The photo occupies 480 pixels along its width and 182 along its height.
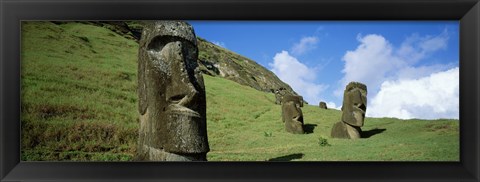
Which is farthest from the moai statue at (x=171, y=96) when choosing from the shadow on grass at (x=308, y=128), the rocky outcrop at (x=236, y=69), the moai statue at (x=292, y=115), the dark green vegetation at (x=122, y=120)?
the shadow on grass at (x=308, y=128)

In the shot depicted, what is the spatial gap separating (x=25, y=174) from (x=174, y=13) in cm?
208

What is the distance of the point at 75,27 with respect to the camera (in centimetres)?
1823

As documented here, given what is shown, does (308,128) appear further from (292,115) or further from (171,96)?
(171,96)

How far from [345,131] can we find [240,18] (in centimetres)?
923

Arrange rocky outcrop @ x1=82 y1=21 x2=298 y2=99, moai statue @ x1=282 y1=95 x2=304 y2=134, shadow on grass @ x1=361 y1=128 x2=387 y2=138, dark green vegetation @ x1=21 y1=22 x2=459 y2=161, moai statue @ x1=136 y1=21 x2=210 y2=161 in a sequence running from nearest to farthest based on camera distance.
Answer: moai statue @ x1=136 y1=21 x2=210 y2=161
dark green vegetation @ x1=21 y1=22 x2=459 y2=161
shadow on grass @ x1=361 y1=128 x2=387 y2=138
moai statue @ x1=282 y1=95 x2=304 y2=134
rocky outcrop @ x1=82 y1=21 x2=298 y2=99

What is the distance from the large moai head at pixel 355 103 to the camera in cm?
1280

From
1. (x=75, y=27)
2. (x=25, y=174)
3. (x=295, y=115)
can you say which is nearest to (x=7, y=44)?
(x=25, y=174)

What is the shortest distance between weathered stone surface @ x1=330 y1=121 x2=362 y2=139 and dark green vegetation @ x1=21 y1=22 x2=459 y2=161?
31 cm

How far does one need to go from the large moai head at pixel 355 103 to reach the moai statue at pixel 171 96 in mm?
7964

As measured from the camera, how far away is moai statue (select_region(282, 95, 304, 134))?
14.3 metres

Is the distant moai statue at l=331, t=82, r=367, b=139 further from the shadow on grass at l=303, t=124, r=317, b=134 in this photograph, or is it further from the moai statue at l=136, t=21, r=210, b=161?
the moai statue at l=136, t=21, r=210, b=161

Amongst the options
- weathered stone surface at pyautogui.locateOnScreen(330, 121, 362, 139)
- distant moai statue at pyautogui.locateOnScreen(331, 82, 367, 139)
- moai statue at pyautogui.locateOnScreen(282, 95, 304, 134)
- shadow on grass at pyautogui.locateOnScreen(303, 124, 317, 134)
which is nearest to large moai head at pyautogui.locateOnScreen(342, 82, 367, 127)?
distant moai statue at pyautogui.locateOnScreen(331, 82, 367, 139)

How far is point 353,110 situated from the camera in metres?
12.9

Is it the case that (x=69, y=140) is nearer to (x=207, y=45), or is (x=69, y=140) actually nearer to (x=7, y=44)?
(x=7, y=44)
